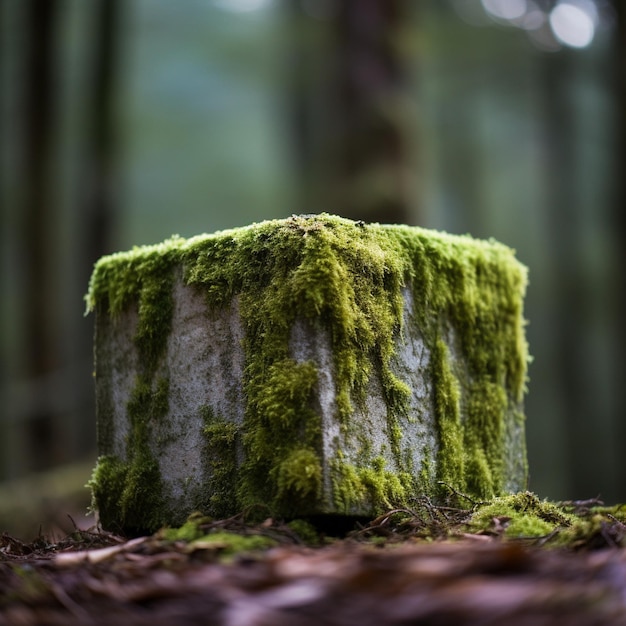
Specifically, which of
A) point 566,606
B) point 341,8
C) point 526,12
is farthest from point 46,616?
point 526,12

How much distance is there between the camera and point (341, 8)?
658cm

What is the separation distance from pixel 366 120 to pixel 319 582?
17.2 ft

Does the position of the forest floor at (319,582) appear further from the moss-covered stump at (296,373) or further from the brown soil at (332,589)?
the moss-covered stump at (296,373)

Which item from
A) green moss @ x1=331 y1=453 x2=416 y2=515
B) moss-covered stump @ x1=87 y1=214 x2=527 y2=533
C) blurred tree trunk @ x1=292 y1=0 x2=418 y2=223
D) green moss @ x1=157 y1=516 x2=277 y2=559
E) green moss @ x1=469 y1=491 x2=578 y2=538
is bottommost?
green moss @ x1=469 y1=491 x2=578 y2=538

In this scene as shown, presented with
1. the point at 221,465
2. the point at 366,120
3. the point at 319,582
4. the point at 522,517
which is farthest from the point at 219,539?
the point at 366,120

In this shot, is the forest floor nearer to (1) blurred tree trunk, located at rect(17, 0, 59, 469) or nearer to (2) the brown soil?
(2) the brown soil

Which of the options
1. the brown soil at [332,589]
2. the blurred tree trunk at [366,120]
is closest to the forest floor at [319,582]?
the brown soil at [332,589]

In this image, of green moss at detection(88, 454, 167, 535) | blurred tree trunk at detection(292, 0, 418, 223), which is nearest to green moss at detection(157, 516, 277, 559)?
green moss at detection(88, 454, 167, 535)

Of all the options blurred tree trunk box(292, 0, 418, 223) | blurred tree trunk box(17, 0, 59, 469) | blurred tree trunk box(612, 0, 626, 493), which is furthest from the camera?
blurred tree trunk box(17, 0, 59, 469)

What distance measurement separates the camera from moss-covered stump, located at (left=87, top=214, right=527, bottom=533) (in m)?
2.20

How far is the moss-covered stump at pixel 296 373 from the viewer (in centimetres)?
220

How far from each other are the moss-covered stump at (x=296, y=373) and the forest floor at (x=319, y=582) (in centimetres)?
32

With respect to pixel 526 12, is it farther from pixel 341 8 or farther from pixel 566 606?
pixel 566 606

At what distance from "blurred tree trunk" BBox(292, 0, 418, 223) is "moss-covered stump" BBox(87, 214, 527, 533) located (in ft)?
9.82
